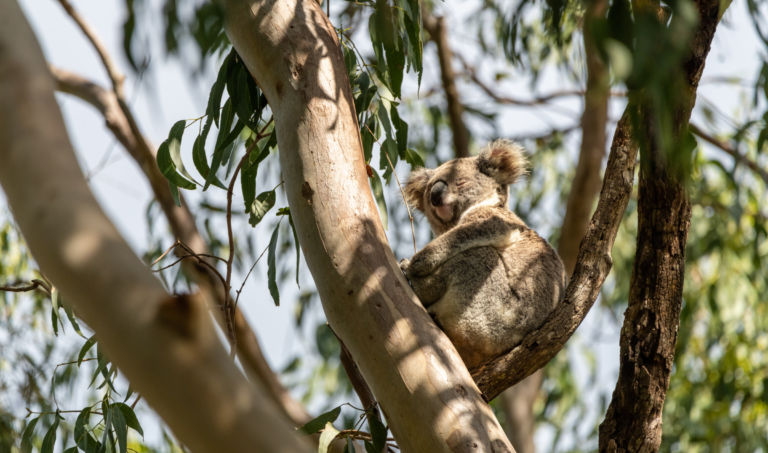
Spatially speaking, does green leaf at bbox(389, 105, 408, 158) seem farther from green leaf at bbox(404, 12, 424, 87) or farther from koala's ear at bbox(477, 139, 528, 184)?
koala's ear at bbox(477, 139, 528, 184)

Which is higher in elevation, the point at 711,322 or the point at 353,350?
the point at 711,322

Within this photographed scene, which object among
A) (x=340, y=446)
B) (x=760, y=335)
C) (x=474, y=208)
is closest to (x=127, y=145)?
(x=474, y=208)

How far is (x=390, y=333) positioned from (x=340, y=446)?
36.1 inches

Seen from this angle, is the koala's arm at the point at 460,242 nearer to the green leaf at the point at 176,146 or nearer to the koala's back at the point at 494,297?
the koala's back at the point at 494,297

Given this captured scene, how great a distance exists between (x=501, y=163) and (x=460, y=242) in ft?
2.58

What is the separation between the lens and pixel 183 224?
383 centimetres

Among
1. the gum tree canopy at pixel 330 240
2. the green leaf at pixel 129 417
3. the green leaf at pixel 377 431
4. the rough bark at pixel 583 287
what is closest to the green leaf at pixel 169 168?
the gum tree canopy at pixel 330 240

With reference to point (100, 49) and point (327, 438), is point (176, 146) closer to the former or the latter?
point (327, 438)

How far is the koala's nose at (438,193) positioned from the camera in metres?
2.94

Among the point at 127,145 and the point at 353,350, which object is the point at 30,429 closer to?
the point at 353,350

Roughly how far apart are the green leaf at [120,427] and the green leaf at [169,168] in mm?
683

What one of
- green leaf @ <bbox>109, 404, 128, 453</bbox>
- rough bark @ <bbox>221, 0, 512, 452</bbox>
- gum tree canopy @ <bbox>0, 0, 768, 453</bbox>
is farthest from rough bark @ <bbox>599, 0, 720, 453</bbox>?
green leaf @ <bbox>109, 404, 128, 453</bbox>

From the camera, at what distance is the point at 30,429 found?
205 cm

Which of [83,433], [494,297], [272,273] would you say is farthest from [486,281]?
[83,433]
